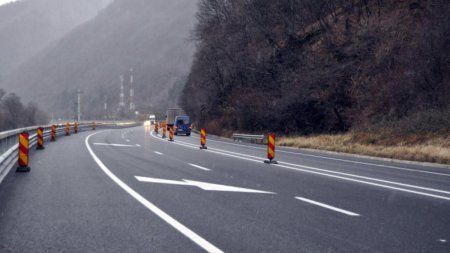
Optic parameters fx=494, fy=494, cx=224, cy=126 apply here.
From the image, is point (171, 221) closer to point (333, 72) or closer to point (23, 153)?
point (23, 153)

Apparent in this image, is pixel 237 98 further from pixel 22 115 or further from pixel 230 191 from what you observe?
pixel 22 115

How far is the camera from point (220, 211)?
8438 millimetres

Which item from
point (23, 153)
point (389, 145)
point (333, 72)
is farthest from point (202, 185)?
point (333, 72)

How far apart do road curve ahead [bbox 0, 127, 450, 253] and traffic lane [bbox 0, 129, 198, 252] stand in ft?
0.05

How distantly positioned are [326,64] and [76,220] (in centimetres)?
3158

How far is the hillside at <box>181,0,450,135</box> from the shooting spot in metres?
28.7

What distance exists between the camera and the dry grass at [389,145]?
19922 millimetres

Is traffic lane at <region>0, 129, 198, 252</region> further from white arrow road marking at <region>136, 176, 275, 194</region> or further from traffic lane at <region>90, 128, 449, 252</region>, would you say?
white arrow road marking at <region>136, 176, 275, 194</region>

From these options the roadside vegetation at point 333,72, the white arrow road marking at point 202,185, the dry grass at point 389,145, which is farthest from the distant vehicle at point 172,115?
the white arrow road marking at point 202,185

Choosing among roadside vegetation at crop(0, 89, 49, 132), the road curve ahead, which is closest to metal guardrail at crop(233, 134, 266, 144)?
the road curve ahead

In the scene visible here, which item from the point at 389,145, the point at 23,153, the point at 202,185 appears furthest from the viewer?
the point at 389,145

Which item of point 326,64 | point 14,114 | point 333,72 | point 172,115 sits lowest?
point 14,114

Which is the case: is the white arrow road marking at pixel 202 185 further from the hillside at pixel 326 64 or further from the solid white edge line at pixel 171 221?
the hillside at pixel 326 64

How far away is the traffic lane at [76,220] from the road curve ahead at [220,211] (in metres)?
0.02
